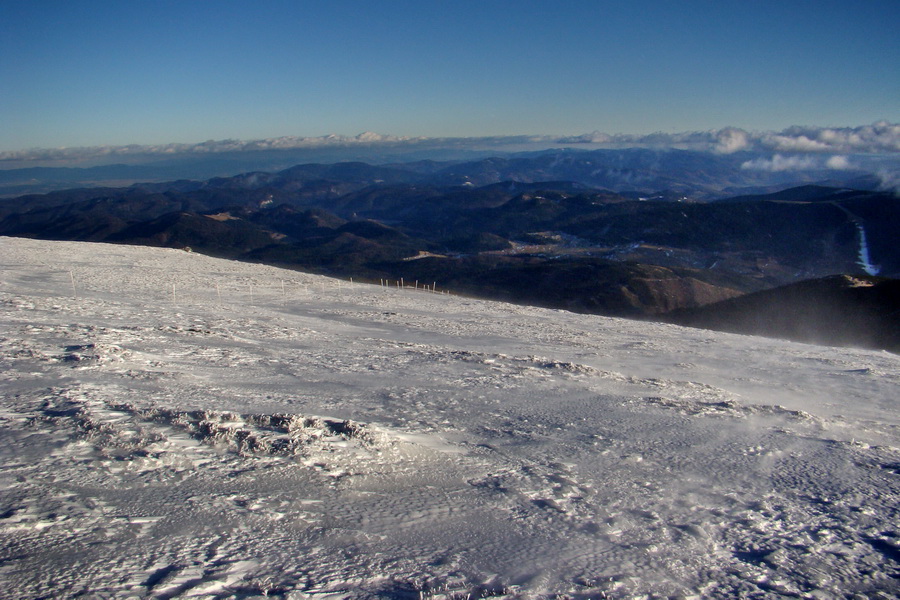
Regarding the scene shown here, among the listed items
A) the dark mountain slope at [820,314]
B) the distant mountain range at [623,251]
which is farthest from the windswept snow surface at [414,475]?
the distant mountain range at [623,251]

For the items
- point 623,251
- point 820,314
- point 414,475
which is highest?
point 414,475

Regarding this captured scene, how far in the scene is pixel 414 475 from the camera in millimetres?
6391

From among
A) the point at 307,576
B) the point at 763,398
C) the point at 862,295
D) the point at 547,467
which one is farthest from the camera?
the point at 862,295

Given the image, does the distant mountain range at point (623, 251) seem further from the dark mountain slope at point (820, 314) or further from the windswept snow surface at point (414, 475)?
the windswept snow surface at point (414, 475)

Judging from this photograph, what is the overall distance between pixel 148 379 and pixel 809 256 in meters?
173

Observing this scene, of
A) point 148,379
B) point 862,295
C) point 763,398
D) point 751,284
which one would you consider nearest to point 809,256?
point 751,284

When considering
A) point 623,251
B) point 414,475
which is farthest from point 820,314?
point 623,251

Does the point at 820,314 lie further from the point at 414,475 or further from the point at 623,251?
the point at 623,251

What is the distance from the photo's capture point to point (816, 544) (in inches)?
217

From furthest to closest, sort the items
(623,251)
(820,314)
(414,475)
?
(623,251) < (820,314) < (414,475)

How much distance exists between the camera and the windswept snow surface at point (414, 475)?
4508mm

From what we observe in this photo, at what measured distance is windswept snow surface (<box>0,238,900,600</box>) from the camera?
177 inches

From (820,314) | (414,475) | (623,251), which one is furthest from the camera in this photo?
(623,251)

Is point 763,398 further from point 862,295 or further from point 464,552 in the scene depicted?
point 862,295
